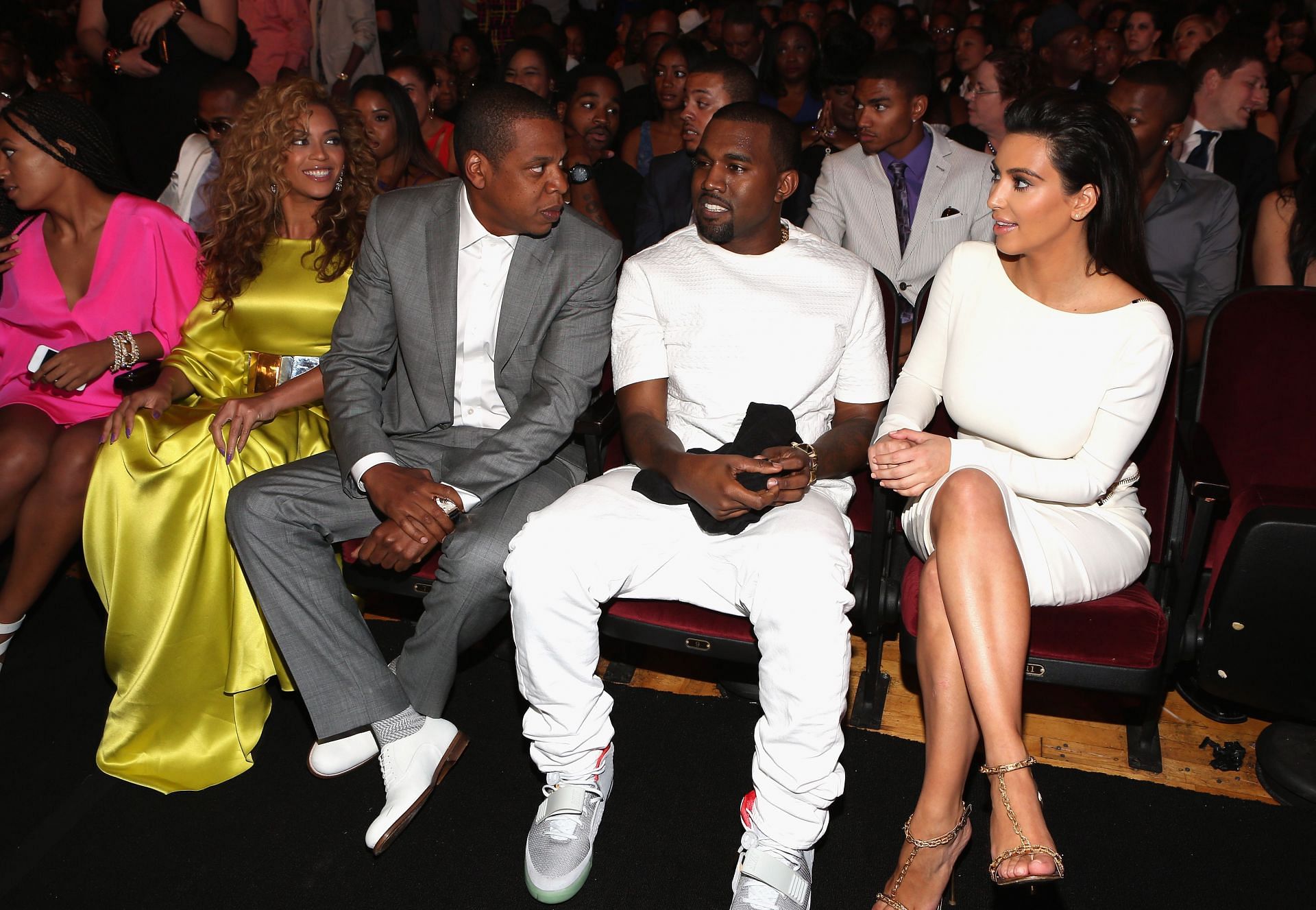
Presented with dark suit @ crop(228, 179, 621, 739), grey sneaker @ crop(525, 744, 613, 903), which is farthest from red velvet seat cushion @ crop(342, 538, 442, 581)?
grey sneaker @ crop(525, 744, 613, 903)

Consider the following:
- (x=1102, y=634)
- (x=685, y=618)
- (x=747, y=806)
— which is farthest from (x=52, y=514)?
(x=1102, y=634)

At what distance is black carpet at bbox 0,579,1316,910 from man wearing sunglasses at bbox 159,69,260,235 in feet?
6.53

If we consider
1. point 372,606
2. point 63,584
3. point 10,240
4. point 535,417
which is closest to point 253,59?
point 10,240

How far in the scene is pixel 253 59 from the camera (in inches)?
199

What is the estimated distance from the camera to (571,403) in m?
2.43

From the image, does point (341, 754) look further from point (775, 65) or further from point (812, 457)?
point (775, 65)

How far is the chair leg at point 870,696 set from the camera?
250cm

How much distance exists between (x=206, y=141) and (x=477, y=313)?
78.7 inches

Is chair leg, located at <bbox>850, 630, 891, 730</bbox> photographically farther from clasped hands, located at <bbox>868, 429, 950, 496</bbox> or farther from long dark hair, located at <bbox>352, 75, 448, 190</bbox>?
long dark hair, located at <bbox>352, 75, 448, 190</bbox>

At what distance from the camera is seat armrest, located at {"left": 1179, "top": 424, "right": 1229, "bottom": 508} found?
6.44ft

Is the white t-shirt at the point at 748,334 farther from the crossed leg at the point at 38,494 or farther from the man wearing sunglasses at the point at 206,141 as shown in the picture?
the man wearing sunglasses at the point at 206,141

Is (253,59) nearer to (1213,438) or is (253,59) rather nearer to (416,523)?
(416,523)

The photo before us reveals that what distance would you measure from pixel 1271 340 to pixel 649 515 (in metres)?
1.57

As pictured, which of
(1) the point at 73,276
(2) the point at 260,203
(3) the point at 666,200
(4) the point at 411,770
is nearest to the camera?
(4) the point at 411,770
